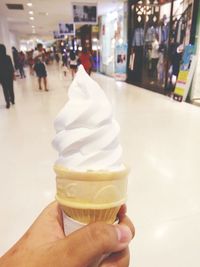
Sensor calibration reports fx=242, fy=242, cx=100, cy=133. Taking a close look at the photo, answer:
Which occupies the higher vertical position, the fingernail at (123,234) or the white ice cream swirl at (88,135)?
the white ice cream swirl at (88,135)

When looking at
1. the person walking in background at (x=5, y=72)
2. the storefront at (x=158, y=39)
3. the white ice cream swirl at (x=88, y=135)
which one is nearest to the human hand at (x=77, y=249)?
the white ice cream swirl at (x=88, y=135)

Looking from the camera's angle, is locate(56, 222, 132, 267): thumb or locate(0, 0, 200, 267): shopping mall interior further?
locate(0, 0, 200, 267): shopping mall interior

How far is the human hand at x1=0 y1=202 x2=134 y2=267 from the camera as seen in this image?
647 millimetres

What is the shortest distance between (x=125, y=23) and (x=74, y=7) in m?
2.23

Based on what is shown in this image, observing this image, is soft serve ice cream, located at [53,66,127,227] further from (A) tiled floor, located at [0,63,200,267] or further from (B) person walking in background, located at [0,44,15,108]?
(B) person walking in background, located at [0,44,15,108]

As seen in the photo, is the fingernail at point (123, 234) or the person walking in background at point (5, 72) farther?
the person walking in background at point (5, 72)

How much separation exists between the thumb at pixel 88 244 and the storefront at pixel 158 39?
21.1 feet

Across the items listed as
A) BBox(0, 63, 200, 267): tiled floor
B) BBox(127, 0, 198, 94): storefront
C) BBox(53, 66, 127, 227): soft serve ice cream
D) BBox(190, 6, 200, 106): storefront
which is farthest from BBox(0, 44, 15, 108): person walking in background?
BBox(53, 66, 127, 227): soft serve ice cream

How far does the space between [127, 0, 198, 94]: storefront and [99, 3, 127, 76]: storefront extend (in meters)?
0.54

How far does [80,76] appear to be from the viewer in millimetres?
929

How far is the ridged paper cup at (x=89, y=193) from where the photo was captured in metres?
0.72

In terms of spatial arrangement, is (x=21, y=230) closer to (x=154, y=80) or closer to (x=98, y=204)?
(x=98, y=204)

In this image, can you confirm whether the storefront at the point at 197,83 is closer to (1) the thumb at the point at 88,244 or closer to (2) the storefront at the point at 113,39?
(2) the storefront at the point at 113,39

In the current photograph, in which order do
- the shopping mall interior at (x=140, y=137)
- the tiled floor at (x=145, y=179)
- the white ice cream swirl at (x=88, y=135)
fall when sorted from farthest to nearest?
the tiled floor at (x=145, y=179), the shopping mall interior at (x=140, y=137), the white ice cream swirl at (x=88, y=135)
